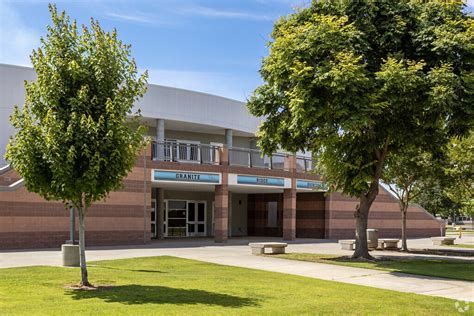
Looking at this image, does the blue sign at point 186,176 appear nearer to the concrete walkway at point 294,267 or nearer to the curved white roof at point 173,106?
the concrete walkway at point 294,267

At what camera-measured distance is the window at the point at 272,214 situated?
40047 mm

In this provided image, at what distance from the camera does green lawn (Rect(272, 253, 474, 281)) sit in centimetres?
1684

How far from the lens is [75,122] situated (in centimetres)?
1148

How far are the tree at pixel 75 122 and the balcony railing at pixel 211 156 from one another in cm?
1607

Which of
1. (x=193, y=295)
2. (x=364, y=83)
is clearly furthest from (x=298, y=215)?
(x=193, y=295)

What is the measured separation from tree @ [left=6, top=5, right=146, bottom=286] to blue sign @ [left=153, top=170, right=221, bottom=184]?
15.7 metres

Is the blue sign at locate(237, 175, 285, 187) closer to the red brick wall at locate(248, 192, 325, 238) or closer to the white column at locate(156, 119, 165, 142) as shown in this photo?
the red brick wall at locate(248, 192, 325, 238)

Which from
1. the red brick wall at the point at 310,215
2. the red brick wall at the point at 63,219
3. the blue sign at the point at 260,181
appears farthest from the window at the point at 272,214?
the red brick wall at the point at 63,219

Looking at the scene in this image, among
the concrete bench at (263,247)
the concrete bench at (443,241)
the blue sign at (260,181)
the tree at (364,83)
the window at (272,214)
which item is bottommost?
the concrete bench at (443,241)

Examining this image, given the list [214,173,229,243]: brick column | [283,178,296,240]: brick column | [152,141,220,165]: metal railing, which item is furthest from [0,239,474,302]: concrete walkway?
[283,178,296,240]: brick column

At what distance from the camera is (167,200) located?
1425 inches

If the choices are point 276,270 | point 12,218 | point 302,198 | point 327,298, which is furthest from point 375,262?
point 302,198

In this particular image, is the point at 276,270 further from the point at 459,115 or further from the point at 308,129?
the point at 459,115

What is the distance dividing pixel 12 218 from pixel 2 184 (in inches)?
76.8
